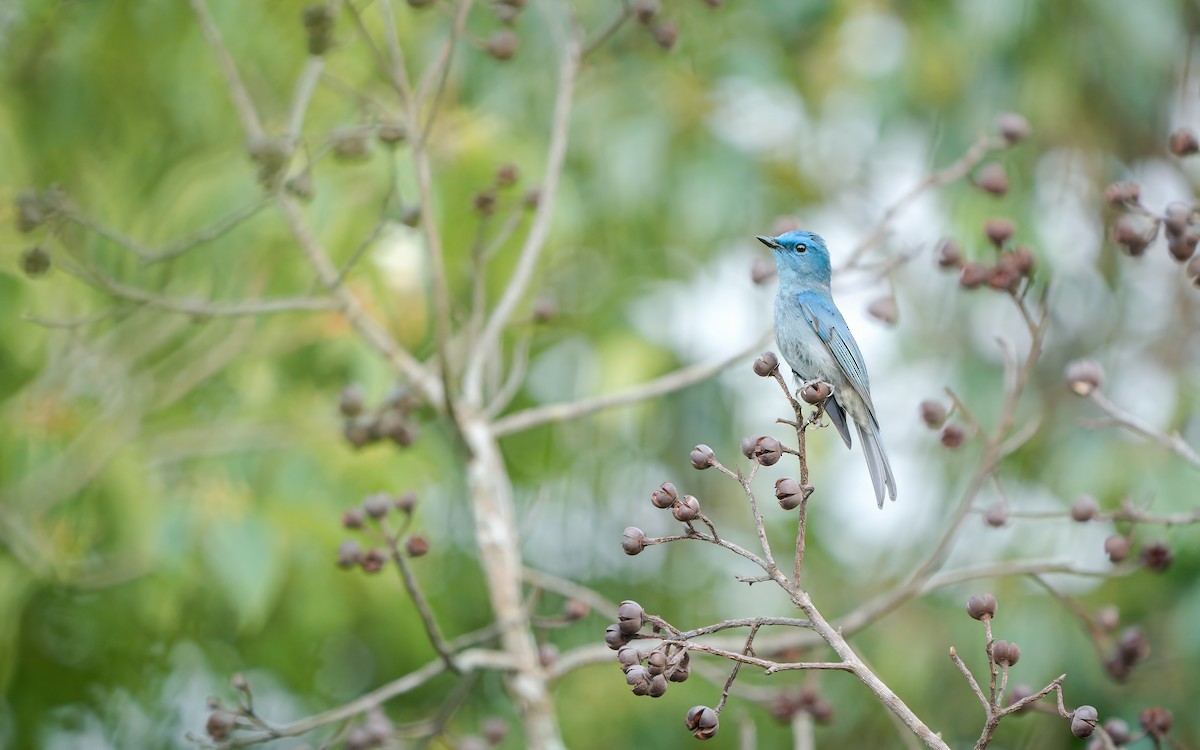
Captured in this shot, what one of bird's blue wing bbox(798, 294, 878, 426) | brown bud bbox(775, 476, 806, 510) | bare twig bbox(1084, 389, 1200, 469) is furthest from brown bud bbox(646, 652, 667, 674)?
bird's blue wing bbox(798, 294, 878, 426)

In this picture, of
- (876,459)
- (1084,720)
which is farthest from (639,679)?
(876,459)

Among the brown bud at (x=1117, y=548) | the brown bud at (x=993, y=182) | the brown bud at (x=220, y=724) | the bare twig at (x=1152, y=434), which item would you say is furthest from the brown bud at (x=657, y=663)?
the brown bud at (x=993, y=182)

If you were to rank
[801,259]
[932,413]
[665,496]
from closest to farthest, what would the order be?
[665,496] → [932,413] → [801,259]

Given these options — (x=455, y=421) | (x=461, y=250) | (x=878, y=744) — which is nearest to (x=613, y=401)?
(x=455, y=421)

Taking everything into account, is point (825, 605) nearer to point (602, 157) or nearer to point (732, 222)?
point (732, 222)

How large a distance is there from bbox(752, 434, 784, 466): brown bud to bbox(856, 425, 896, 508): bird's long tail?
90 centimetres

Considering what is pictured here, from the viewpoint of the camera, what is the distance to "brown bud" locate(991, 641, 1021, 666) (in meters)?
1.84

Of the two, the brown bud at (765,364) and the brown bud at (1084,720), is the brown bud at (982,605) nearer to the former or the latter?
the brown bud at (1084,720)

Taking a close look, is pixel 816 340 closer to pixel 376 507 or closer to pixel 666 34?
pixel 666 34

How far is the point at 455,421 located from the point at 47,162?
2788 mm

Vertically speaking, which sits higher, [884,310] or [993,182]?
[993,182]

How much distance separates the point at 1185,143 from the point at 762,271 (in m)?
1.08

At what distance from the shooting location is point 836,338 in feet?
10.5

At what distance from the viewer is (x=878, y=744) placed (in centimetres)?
609
